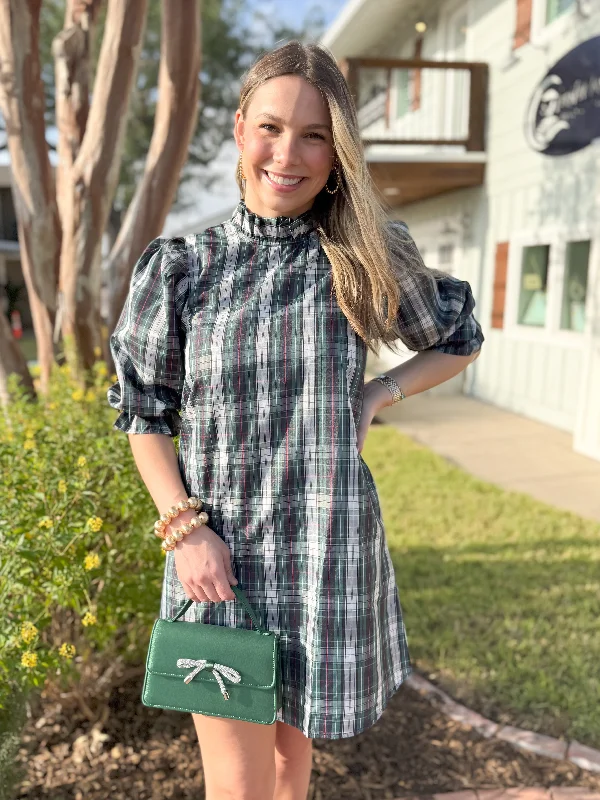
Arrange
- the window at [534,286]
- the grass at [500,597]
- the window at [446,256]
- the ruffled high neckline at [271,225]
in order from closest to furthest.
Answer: the ruffled high neckline at [271,225], the grass at [500,597], the window at [534,286], the window at [446,256]

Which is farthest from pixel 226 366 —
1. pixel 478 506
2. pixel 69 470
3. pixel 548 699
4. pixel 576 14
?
pixel 576 14

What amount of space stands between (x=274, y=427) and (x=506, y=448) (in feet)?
18.0

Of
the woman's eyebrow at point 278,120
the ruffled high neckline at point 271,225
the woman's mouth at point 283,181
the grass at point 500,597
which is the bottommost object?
the grass at point 500,597

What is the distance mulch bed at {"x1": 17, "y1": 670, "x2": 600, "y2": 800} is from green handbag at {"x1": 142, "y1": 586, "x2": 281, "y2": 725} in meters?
1.02

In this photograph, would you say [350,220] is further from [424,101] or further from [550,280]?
[424,101]

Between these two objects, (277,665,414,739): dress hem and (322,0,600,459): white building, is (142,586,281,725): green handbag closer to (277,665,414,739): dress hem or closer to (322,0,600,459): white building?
(277,665,414,739): dress hem

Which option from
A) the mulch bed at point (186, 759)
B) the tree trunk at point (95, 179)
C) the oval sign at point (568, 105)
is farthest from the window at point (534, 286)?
the mulch bed at point (186, 759)

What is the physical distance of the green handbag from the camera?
1.32 metres

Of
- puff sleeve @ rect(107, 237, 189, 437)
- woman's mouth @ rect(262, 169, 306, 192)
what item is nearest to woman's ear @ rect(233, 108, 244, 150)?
woman's mouth @ rect(262, 169, 306, 192)

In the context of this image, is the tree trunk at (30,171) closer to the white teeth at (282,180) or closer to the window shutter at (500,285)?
the white teeth at (282,180)

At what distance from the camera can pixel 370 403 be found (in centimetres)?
149

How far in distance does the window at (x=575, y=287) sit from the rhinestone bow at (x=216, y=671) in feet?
21.8

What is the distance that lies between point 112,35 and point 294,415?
2708 mm

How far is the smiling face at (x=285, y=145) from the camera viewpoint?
1304 millimetres
